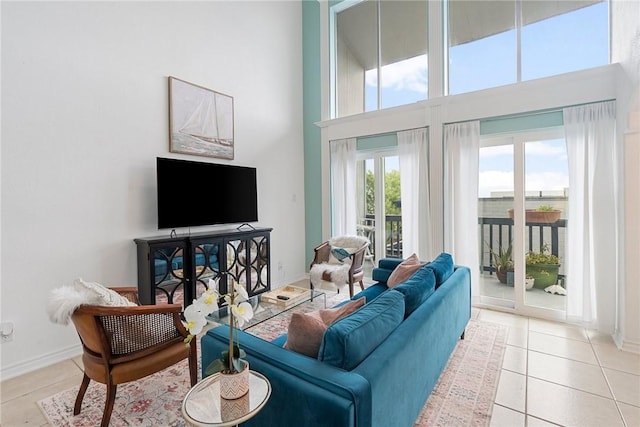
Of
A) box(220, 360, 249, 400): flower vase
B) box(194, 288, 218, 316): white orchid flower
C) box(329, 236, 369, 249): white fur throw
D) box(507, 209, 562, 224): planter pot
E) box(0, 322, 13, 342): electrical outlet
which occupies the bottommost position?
box(0, 322, 13, 342): electrical outlet

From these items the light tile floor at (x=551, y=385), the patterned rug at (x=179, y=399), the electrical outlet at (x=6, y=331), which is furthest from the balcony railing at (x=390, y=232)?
the electrical outlet at (x=6, y=331)

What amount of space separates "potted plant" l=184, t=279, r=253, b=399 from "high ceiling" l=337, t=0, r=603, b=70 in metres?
4.37

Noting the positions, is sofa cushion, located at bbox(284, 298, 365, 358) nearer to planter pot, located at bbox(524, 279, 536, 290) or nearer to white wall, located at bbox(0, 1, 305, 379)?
white wall, located at bbox(0, 1, 305, 379)

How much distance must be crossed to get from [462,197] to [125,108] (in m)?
3.84

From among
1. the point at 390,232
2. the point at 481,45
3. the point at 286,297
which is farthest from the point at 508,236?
the point at 286,297

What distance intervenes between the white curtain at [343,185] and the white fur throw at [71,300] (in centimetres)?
342

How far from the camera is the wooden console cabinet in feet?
9.78

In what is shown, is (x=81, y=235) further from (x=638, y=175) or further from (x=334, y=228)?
(x=638, y=175)

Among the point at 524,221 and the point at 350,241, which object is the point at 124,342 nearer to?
the point at 350,241

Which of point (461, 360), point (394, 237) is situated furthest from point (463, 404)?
point (394, 237)

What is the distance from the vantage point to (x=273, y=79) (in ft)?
15.5

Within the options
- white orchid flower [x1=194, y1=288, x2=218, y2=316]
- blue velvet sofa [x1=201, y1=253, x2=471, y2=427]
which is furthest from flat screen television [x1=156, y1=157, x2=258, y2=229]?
white orchid flower [x1=194, y1=288, x2=218, y2=316]

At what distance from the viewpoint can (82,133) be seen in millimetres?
2730

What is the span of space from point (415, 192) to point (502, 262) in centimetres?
135
